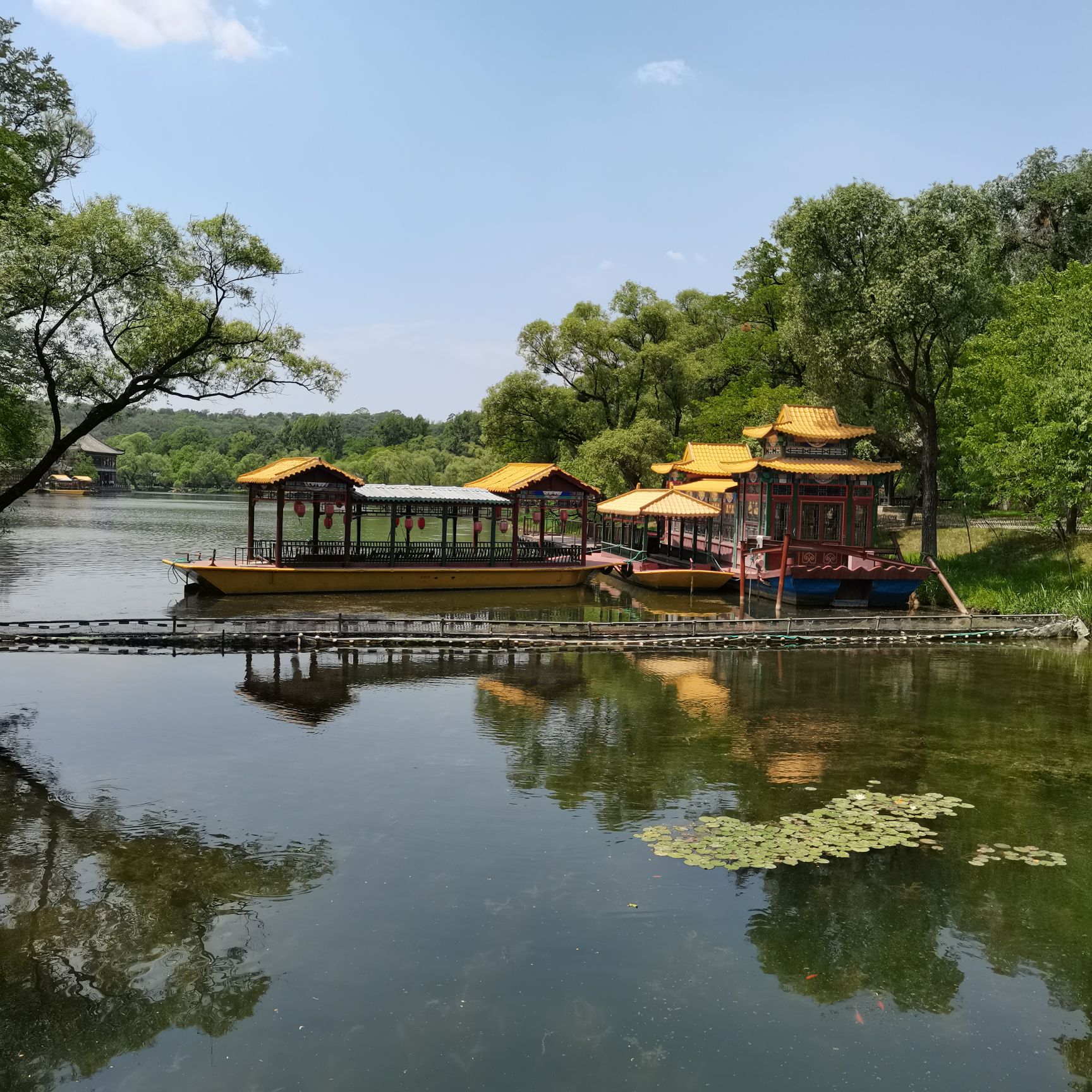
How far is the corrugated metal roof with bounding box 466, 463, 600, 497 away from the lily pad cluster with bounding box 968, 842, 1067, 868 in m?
24.1

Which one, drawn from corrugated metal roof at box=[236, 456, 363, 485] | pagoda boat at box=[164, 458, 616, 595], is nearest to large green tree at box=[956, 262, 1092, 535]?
pagoda boat at box=[164, 458, 616, 595]

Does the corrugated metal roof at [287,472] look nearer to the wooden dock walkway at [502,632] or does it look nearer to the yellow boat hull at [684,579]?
the wooden dock walkway at [502,632]

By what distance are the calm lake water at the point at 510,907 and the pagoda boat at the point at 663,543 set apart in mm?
16986

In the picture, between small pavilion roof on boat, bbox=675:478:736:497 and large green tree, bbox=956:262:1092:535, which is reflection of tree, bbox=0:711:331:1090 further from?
small pavilion roof on boat, bbox=675:478:736:497

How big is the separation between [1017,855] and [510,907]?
6.01 m

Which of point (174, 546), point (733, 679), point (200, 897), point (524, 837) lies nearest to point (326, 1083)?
point (200, 897)

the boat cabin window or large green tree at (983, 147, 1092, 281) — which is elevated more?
large green tree at (983, 147, 1092, 281)

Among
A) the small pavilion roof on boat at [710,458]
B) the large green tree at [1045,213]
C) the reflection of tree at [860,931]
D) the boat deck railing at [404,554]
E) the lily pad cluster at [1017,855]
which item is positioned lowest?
the reflection of tree at [860,931]

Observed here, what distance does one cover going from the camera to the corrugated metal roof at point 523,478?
1326 inches

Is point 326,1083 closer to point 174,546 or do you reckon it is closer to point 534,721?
point 534,721

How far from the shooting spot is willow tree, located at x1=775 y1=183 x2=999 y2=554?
29562 mm

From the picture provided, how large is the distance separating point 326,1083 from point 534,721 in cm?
937

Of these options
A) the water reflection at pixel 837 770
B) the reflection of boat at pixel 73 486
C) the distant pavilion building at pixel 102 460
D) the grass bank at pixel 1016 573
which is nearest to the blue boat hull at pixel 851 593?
the grass bank at pixel 1016 573

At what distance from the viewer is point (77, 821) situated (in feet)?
35.3
